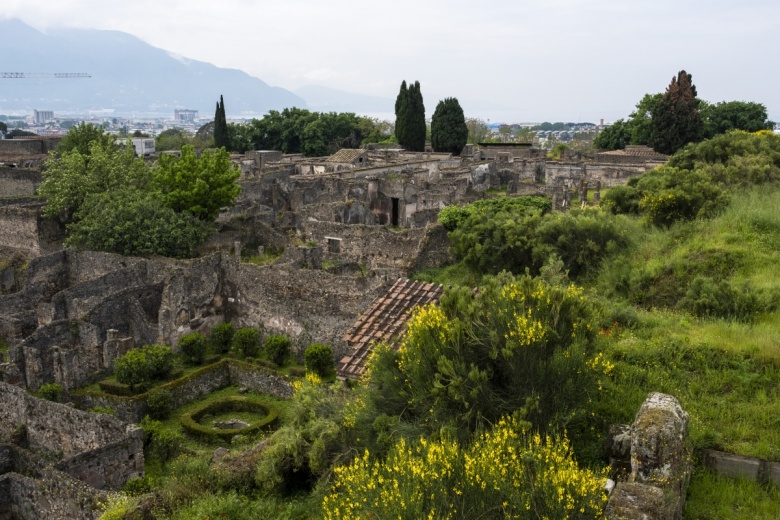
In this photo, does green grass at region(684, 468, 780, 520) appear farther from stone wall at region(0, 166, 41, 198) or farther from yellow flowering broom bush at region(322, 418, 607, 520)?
stone wall at region(0, 166, 41, 198)

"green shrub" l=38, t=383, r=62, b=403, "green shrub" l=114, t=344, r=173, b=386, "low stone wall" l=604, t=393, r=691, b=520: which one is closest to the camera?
"low stone wall" l=604, t=393, r=691, b=520

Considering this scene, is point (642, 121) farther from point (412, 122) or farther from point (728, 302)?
point (728, 302)

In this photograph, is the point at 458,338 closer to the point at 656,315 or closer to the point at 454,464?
the point at 454,464

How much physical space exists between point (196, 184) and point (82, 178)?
17.4ft

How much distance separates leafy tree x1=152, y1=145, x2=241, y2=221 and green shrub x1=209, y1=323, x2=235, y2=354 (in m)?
11.4

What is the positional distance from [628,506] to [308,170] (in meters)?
46.7

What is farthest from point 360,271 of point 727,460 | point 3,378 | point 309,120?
point 309,120

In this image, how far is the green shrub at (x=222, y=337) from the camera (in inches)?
905

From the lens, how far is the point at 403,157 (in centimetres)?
5753

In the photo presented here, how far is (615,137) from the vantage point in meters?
72.2

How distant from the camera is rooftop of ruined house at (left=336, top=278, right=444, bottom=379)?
616 inches

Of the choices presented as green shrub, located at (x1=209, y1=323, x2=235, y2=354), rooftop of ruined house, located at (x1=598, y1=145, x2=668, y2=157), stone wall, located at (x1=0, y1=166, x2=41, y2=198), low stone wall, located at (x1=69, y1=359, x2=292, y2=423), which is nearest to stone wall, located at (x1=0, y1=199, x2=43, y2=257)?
stone wall, located at (x1=0, y1=166, x2=41, y2=198)

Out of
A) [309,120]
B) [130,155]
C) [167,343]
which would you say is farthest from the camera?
[309,120]

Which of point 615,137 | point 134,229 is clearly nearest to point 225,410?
point 134,229
